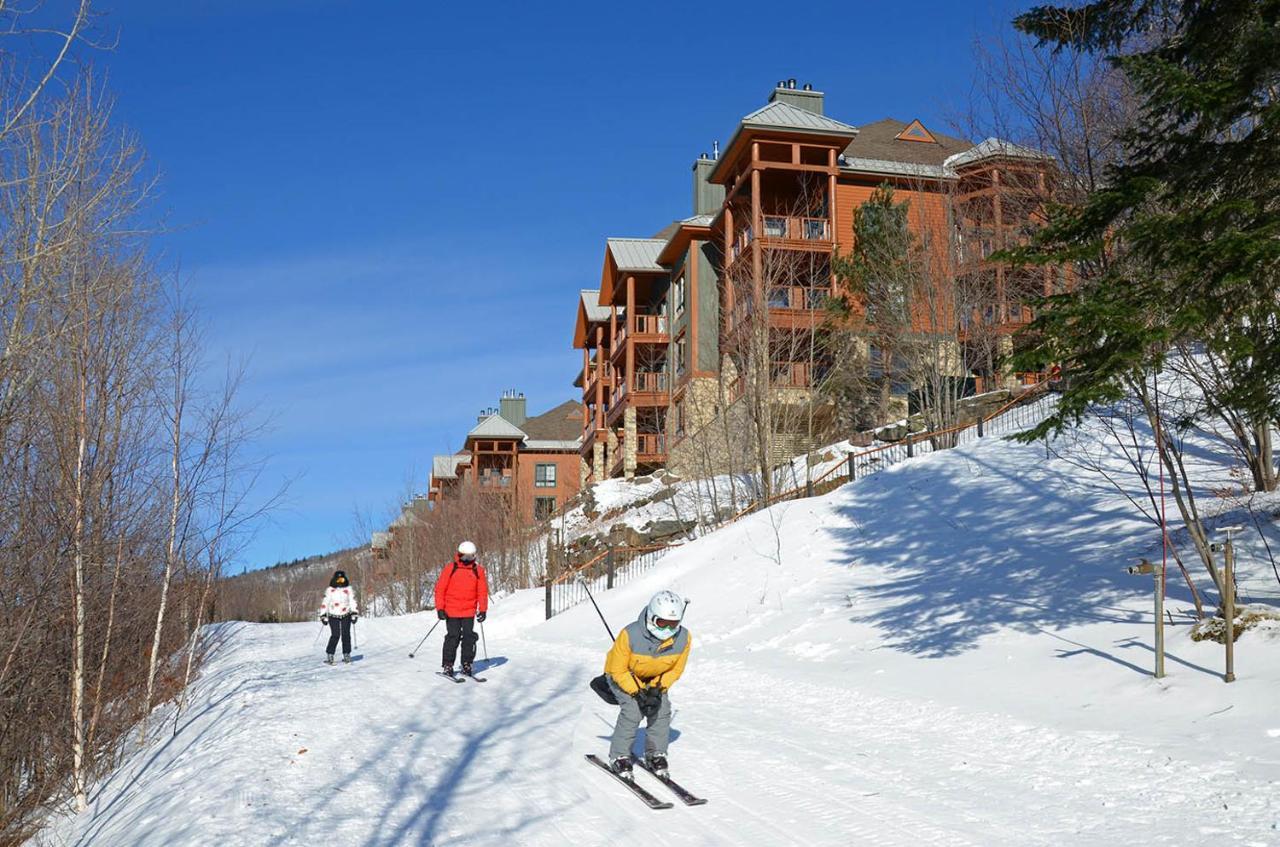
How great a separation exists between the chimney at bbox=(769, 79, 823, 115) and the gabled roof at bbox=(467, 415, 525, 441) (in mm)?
30753

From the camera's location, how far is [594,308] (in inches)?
2219

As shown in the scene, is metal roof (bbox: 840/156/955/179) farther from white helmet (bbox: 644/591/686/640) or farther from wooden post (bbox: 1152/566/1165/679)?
white helmet (bbox: 644/591/686/640)

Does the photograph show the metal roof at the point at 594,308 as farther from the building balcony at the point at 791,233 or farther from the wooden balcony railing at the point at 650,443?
the building balcony at the point at 791,233

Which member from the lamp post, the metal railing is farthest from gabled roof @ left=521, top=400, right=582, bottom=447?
the lamp post

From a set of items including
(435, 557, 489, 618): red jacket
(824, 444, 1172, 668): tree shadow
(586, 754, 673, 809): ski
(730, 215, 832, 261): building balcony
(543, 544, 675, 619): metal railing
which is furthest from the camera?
(730, 215, 832, 261): building balcony

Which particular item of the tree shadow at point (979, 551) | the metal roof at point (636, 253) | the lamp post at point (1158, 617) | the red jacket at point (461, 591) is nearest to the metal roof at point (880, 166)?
the metal roof at point (636, 253)

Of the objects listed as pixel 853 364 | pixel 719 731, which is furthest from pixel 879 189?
pixel 719 731

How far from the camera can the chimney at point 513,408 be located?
72.1 meters

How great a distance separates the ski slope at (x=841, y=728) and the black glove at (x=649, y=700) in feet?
1.87

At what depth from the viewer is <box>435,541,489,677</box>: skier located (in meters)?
13.8

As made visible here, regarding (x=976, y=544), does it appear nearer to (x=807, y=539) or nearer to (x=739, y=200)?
(x=807, y=539)

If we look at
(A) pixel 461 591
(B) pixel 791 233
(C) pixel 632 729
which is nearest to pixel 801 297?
(B) pixel 791 233

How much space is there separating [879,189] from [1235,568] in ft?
74.3

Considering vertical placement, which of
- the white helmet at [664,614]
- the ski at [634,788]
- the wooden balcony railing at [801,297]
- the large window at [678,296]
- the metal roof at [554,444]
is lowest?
the ski at [634,788]
